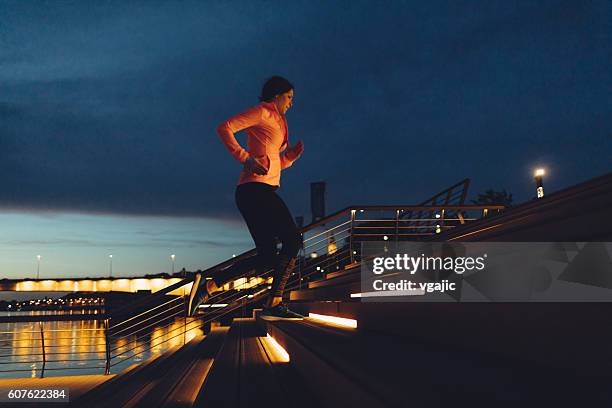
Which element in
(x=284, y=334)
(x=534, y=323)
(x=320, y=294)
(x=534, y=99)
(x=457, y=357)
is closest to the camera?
(x=534, y=323)

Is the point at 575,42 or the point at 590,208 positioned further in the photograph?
the point at 575,42

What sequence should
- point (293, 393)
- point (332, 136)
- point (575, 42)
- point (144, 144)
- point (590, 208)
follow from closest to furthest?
1. point (590, 208)
2. point (293, 393)
3. point (144, 144)
4. point (575, 42)
5. point (332, 136)

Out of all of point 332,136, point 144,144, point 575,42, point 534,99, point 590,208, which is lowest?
point 590,208

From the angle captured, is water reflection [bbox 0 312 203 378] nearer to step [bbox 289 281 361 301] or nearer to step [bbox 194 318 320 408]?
step [bbox 194 318 320 408]

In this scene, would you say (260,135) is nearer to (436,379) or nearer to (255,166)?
(255,166)

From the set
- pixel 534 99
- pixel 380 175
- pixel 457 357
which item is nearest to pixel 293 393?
pixel 457 357

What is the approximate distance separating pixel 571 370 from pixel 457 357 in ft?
1.40

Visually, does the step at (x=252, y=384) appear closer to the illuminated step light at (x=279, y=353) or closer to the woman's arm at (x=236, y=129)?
the illuminated step light at (x=279, y=353)

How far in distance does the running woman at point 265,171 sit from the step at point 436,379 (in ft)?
3.04

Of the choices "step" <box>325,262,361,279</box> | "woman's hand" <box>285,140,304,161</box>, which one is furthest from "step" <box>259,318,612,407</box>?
"step" <box>325,262,361,279</box>

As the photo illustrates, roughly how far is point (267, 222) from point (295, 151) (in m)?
0.57

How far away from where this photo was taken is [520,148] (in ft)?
240

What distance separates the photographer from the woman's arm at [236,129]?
2330 mm

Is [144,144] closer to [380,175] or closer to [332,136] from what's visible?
[332,136]
